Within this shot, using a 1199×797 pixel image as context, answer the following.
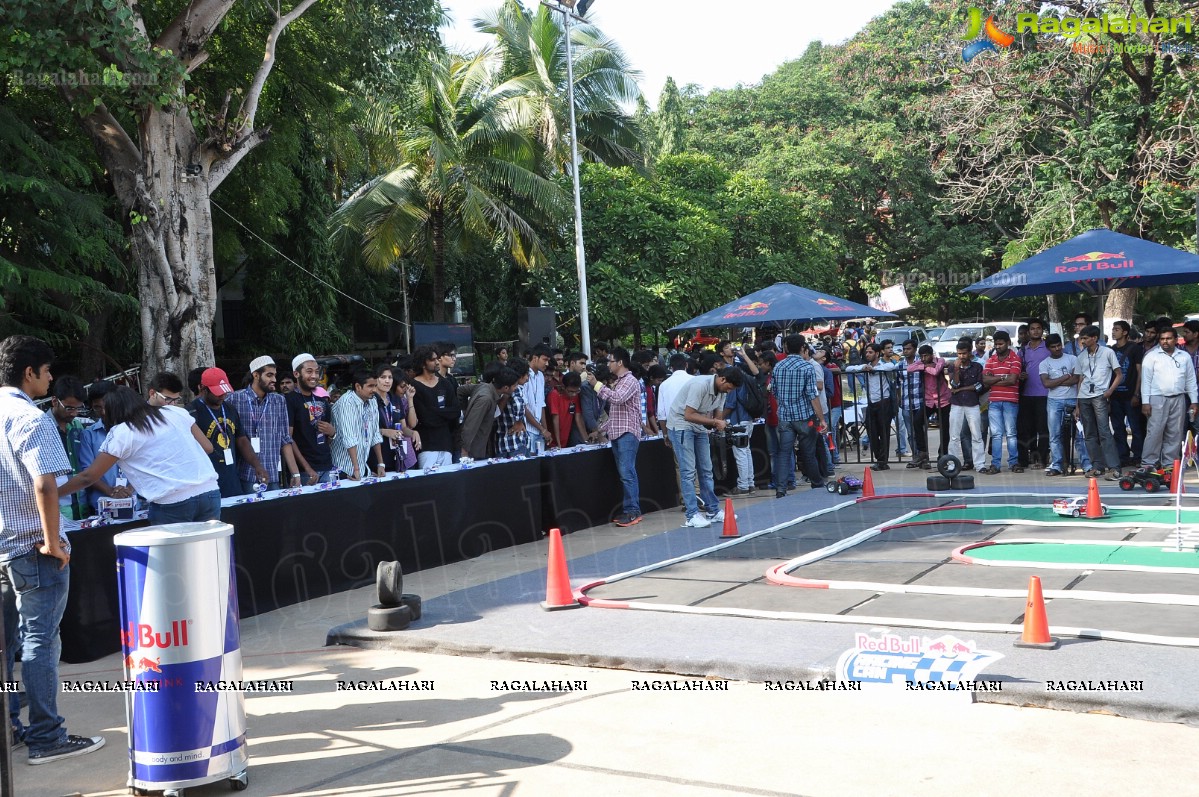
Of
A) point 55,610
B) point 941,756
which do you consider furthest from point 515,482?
point 941,756

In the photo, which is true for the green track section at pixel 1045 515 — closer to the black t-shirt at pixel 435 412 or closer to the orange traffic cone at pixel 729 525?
the orange traffic cone at pixel 729 525

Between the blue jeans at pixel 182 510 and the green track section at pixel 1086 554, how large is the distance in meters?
6.55

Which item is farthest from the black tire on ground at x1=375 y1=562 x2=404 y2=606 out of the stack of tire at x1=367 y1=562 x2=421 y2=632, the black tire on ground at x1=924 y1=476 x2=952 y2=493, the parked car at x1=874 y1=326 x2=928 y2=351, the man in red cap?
the parked car at x1=874 y1=326 x2=928 y2=351

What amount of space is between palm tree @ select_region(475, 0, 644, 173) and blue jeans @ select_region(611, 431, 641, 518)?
64.3 feet

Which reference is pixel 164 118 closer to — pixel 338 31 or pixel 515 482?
pixel 338 31

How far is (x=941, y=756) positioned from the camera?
211 inches

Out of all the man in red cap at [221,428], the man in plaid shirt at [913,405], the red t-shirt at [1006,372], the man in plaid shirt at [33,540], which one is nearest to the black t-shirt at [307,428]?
the man in red cap at [221,428]

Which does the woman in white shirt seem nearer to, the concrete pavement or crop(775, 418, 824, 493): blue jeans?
the concrete pavement

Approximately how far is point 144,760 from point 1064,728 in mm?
4555

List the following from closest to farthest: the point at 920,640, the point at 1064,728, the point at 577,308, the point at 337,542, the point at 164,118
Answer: the point at 1064,728
the point at 920,640
the point at 337,542
the point at 164,118
the point at 577,308

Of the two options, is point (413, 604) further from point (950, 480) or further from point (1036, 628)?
point (950, 480)

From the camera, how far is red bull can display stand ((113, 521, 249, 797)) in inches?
208

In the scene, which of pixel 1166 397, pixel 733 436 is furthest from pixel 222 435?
pixel 1166 397

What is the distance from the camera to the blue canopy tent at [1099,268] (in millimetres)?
15117
